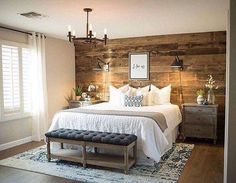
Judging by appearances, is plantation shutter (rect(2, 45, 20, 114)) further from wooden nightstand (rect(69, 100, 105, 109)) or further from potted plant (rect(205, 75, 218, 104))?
potted plant (rect(205, 75, 218, 104))

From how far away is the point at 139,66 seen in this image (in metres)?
6.41

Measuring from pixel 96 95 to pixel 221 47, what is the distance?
11.0 ft

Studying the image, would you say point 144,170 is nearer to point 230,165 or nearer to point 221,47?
point 230,165

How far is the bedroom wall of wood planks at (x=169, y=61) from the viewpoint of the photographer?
5.73m

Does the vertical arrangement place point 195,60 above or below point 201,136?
above

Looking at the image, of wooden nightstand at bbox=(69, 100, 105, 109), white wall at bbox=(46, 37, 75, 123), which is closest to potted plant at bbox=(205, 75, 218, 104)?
wooden nightstand at bbox=(69, 100, 105, 109)

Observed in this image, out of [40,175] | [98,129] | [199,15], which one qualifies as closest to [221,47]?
[199,15]

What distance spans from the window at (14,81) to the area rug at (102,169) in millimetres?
1037

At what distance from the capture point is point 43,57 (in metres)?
5.85

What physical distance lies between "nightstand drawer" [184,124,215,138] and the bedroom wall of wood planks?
470 millimetres

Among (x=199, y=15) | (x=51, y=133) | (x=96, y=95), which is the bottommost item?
(x=51, y=133)

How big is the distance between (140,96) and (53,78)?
2241 mm

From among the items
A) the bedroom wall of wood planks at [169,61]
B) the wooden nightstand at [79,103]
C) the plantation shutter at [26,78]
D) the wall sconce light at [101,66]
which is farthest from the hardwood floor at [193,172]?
the wall sconce light at [101,66]

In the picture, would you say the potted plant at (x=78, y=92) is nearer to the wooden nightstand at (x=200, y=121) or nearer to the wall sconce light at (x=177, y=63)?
the wall sconce light at (x=177, y=63)
